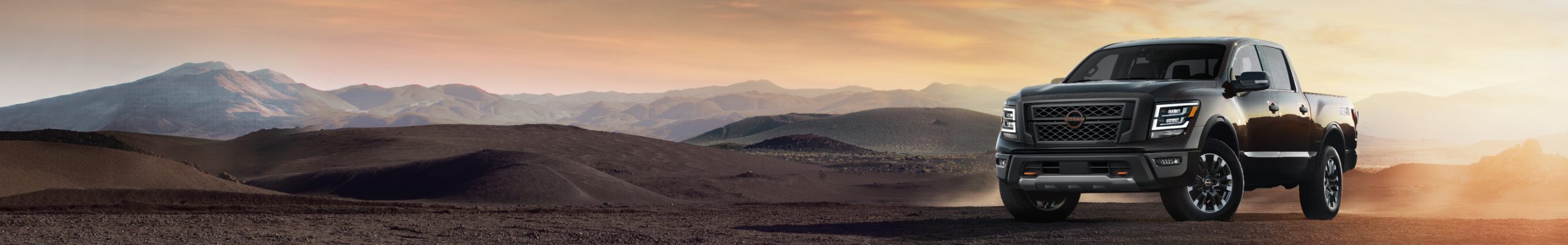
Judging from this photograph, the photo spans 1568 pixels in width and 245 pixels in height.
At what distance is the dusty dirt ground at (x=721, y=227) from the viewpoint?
13.8 metres

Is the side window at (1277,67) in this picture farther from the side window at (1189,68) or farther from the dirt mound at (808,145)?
the dirt mound at (808,145)

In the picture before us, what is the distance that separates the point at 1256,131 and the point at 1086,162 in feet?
8.15

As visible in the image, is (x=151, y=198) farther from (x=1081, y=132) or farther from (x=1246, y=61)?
(x=1246, y=61)

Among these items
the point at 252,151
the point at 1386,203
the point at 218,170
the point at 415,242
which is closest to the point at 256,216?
the point at 415,242

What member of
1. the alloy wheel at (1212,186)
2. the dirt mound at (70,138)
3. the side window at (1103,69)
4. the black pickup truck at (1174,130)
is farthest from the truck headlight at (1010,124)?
the dirt mound at (70,138)

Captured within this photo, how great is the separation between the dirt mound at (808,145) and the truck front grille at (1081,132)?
101765mm

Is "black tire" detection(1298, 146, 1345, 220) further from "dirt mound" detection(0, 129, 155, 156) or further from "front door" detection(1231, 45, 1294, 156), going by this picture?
"dirt mound" detection(0, 129, 155, 156)

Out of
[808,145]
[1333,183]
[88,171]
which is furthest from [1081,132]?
[808,145]

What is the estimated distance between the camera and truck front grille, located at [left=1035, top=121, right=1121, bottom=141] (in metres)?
13.0

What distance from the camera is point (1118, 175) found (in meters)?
13.0

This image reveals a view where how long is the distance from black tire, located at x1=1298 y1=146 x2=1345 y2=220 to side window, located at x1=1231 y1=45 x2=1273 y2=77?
5.05 feet

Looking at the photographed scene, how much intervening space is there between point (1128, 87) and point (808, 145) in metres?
113

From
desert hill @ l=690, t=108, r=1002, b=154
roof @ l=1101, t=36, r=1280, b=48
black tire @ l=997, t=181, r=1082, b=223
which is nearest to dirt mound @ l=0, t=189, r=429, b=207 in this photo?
black tire @ l=997, t=181, r=1082, b=223

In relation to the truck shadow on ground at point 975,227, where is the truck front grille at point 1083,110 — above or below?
above
